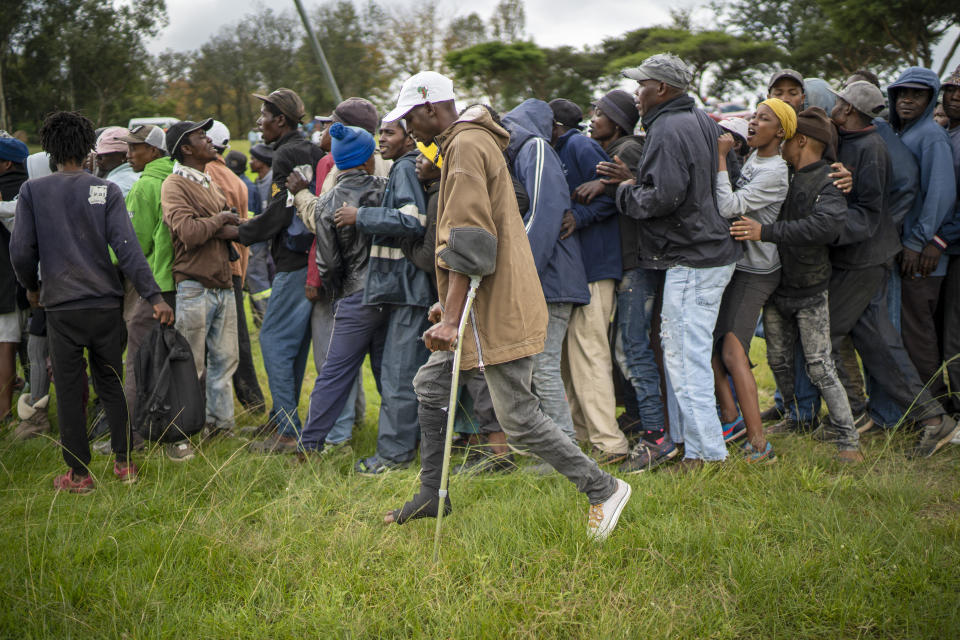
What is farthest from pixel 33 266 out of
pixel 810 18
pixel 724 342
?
pixel 810 18

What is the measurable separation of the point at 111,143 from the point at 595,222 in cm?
420

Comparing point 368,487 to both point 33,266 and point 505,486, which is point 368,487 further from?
point 33,266

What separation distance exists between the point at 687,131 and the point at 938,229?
2162 mm

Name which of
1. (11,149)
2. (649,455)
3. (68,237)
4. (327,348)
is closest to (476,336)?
(649,455)

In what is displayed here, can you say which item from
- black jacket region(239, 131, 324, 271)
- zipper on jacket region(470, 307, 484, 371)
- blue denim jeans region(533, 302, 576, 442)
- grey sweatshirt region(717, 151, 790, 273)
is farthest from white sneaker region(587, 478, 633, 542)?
black jacket region(239, 131, 324, 271)

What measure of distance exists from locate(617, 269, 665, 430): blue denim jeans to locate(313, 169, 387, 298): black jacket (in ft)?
6.05

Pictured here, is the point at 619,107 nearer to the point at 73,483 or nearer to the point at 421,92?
the point at 421,92

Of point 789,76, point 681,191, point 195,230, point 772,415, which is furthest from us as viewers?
point 772,415

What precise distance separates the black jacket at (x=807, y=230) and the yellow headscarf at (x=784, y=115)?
290 mm

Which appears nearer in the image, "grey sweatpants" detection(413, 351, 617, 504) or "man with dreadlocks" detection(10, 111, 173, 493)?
"grey sweatpants" detection(413, 351, 617, 504)

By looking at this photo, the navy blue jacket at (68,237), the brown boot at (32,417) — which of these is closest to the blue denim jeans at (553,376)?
the navy blue jacket at (68,237)

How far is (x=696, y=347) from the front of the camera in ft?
14.9

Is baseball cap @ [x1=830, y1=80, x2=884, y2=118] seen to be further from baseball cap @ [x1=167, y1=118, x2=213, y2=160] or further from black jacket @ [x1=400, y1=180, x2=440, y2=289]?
baseball cap @ [x1=167, y1=118, x2=213, y2=160]

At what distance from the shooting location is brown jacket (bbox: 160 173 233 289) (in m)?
5.33
